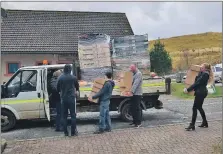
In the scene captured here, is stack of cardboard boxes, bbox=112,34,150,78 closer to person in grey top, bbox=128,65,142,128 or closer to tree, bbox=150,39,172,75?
person in grey top, bbox=128,65,142,128

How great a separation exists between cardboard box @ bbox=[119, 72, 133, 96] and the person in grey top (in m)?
0.39

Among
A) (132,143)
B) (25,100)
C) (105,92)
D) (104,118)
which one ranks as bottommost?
(132,143)

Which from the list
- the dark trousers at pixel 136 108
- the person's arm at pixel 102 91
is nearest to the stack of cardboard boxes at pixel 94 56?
the dark trousers at pixel 136 108

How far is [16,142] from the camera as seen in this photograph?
950 cm

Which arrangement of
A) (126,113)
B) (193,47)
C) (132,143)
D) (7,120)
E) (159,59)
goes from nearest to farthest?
(132,143), (7,120), (126,113), (159,59), (193,47)

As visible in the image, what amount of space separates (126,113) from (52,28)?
22877 millimetres

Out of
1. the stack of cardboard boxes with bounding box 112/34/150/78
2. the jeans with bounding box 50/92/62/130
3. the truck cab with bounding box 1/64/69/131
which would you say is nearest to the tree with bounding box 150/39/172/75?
the stack of cardboard boxes with bounding box 112/34/150/78

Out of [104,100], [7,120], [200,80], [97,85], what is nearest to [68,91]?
[104,100]

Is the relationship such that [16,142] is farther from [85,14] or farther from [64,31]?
[85,14]

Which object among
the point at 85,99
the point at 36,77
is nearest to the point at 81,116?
the point at 85,99

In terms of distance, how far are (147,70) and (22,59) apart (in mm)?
20527

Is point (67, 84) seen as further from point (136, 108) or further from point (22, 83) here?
point (136, 108)

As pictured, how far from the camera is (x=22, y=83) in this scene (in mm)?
11602

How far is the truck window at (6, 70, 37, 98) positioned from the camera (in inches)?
455
